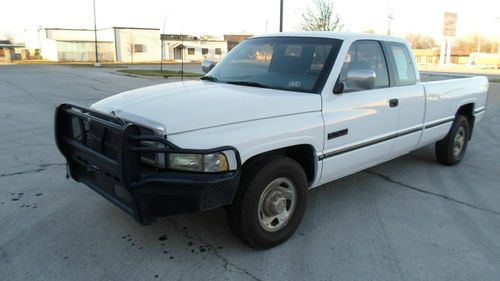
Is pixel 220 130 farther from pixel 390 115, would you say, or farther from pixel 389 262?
pixel 390 115

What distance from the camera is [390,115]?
179 inches

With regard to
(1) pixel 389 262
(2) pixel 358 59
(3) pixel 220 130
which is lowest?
(1) pixel 389 262

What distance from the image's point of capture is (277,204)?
3.54 metres

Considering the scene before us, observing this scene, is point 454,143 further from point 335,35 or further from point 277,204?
point 277,204

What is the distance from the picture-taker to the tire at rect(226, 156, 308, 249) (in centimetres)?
327

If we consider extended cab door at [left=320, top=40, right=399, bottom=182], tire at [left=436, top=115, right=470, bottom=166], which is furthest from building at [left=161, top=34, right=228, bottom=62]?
extended cab door at [left=320, top=40, right=399, bottom=182]

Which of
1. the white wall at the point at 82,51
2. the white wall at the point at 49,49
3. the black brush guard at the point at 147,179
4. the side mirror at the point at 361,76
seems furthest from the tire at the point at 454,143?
the white wall at the point at 49,49

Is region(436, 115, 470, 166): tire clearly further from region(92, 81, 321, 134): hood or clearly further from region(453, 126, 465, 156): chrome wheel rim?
region(92, 81, 321, 134): hood

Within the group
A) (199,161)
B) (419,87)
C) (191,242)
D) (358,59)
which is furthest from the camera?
(419,87)

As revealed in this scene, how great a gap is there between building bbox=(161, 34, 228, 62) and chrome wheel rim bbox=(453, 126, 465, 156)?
65424 millimetres

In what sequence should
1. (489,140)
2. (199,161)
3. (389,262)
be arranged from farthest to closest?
1. (489,140)
2. (389,262)
3. (199,161)

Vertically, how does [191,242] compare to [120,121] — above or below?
below

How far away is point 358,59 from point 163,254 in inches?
106

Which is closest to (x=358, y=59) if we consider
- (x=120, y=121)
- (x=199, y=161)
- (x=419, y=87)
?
(x=419, y=87)
